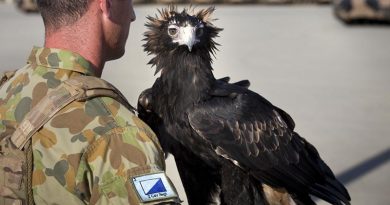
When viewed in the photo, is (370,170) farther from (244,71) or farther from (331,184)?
(244,71)

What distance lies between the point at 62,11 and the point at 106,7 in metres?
0.13

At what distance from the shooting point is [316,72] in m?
12.4

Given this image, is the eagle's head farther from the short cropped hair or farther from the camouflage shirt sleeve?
the camouflage shirt sleeve

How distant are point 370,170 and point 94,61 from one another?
17.9 feet

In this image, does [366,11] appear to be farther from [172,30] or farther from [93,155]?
[93,155]

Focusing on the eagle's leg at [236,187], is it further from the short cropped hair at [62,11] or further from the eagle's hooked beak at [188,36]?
the short cropped hair at [62,11]

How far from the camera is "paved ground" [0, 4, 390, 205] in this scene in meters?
8.09

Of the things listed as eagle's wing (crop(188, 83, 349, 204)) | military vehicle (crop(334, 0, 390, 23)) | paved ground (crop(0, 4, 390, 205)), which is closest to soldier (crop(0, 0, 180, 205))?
eagle's wing (crop(188, 83, 349, 204))

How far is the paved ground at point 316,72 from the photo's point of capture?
809 cm

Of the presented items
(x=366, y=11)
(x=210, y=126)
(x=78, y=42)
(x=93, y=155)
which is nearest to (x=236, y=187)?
(x=210, y=126)

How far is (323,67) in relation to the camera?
1284 cm

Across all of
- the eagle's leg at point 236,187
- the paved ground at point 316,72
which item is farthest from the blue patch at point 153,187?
the paved ground at point 316,72

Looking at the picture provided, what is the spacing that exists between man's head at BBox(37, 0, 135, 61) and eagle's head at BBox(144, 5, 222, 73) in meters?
1.63

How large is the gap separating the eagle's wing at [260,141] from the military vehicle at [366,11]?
1258cm
